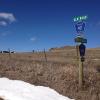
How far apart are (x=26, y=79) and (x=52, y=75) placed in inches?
47.6

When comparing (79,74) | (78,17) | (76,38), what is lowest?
(79,74)

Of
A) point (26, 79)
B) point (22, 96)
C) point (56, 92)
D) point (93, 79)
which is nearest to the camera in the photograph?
point (22, 96)

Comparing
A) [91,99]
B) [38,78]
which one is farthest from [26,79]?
[91,99]

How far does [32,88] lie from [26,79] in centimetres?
185

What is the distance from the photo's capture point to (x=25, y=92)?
12.6 metres

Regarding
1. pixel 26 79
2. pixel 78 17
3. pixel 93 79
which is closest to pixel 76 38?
pixel 78 17

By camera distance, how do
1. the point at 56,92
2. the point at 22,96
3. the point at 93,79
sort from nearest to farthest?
the point at 22,96, the point at 56,92, the point at 93,79

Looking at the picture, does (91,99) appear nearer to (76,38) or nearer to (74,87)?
(74,87)

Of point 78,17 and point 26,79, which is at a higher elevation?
point 78,17

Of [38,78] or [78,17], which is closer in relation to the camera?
[78,17]

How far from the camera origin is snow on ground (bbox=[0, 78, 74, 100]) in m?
11.9

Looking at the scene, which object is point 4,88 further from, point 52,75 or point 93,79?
point 93,79

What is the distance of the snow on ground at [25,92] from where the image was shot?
1195 cm

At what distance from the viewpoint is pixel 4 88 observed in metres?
13.2
